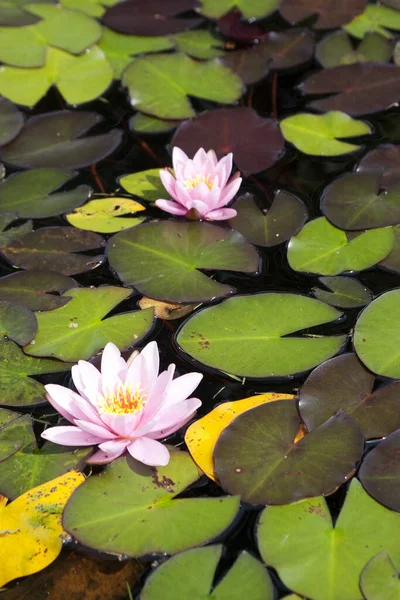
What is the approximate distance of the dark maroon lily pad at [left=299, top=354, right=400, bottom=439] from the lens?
228 cm

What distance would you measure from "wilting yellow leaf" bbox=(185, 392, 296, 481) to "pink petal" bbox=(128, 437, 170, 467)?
122 mm

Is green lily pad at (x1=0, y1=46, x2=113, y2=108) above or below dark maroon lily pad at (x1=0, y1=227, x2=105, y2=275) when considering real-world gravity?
above

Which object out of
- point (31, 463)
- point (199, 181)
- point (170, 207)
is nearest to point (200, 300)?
point (170, 207)

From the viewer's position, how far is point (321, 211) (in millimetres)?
3123

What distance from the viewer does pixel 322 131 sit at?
11.7ft

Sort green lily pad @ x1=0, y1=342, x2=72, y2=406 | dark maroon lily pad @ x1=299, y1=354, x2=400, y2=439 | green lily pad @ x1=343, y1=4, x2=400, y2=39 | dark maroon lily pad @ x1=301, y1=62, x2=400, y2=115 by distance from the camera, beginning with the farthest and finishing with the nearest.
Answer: green lily pad @ x1=343, y1=4, x2=400, y2=39
dark maroon lily pad @ x1=301, y1=62, x2=400, y2=115
green lily pad @ x1=0, y1=342, x2=72, y2=406
dark maroon lily pad @ x1=299, y1=354, x2=400, y2=439

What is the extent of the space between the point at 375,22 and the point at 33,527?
361 centimetres

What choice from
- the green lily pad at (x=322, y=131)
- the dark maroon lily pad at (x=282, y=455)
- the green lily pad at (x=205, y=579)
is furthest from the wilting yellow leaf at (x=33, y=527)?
the green lily pad at (x=322, y=131)

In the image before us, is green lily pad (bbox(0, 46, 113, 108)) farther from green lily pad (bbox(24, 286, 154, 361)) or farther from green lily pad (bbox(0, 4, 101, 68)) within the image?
green lily pad (bbox(24, 286, 154, 361))

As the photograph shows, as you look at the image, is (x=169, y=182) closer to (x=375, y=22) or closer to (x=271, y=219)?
(x=271, y=219)

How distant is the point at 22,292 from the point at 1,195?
695mm

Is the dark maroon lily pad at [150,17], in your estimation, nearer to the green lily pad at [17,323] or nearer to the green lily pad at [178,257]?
the green lily pad at [178,257]

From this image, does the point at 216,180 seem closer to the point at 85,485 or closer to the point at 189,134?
the point at 189,134

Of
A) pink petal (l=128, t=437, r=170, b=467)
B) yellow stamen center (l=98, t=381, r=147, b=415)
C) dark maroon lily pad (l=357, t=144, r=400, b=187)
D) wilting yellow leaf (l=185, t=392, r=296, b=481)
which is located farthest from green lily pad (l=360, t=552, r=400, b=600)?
dark maroon lily pad (l=357, t=144, r=400, b=187)
